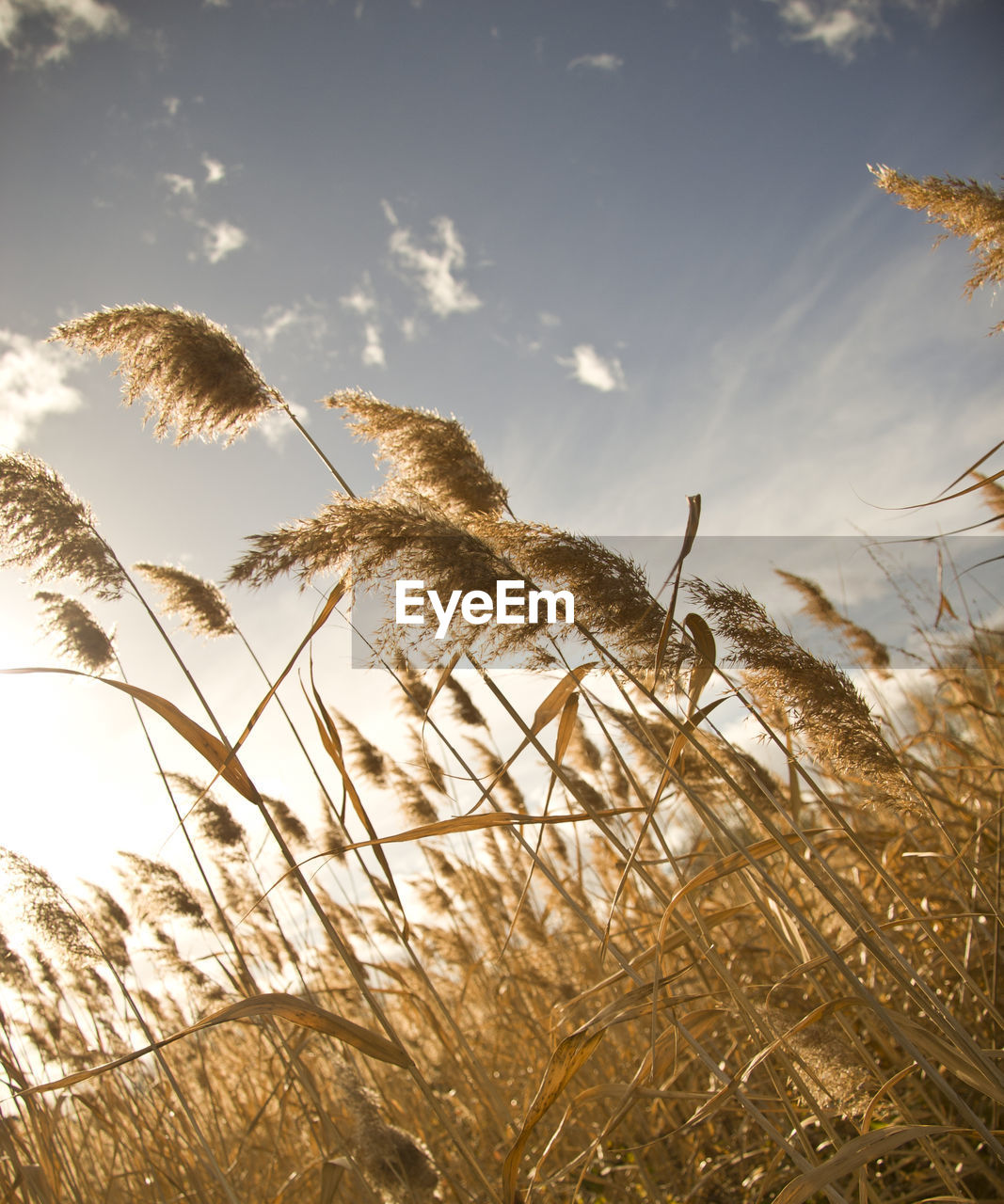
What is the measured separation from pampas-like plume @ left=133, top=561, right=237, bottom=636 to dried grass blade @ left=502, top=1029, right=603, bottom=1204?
2.50 m

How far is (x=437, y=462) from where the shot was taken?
2408 mm

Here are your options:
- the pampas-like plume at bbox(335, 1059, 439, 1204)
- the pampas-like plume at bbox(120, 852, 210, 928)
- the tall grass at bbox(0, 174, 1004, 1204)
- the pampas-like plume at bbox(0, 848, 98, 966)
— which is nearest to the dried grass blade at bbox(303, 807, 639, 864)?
the tall grass at bbox(0, 174, 1004, 1204)

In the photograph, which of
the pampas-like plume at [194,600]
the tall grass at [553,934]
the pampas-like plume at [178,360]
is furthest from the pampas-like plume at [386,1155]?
the pampas-like plume at [178,360]

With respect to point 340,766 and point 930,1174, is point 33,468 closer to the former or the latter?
point 340,766

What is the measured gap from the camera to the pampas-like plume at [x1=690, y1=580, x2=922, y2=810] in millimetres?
1390

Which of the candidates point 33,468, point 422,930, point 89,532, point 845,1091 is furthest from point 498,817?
point 422,930

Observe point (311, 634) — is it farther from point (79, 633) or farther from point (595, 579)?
point (79, 633)

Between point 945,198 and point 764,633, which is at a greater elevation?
point 945,198

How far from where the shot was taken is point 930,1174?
2.02 meters

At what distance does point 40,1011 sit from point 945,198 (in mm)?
6483

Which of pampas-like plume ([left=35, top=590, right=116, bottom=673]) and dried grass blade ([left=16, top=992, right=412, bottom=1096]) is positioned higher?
pampas-like plume ([left=35, top=590, right=116, bottom=673])

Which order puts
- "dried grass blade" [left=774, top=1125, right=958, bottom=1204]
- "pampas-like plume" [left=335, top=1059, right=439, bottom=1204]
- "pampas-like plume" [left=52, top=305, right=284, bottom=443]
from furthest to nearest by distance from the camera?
"pampas-like plume" [left=52, top=305, right=284, bottom=443], "pampas-like plume" [left=335, top=1059, right=439, bottom=1204], "dried grass blade" [left=774, top=1125, right=958, bottom=1204]

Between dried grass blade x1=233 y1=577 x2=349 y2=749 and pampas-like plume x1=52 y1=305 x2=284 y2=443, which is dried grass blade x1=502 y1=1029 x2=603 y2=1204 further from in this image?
pampas-like plume x1=52 y1=305 x2=284 y2=443

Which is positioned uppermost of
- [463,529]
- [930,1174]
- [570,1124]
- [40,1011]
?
[40,1011]
